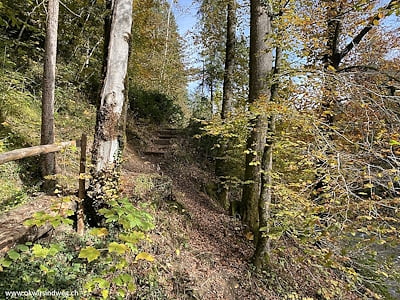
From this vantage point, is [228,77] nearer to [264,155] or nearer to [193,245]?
[264,155]

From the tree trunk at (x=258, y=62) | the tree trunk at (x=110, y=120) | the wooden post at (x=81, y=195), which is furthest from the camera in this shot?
the tree trunk at (x=258, y=62)

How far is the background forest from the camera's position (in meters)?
2.68

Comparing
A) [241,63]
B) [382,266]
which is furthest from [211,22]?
[382,266]

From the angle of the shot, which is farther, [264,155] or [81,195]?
[264,155]

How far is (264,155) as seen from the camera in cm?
415

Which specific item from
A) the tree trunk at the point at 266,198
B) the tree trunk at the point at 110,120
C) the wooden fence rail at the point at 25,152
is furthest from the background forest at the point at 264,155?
the wooden fence rail at the point at 25,152

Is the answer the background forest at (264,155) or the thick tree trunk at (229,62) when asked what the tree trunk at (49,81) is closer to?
the background forest at (264,155)

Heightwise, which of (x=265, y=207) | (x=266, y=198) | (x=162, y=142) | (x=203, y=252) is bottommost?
(x=203, y=252)

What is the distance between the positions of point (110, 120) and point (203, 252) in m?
2.60

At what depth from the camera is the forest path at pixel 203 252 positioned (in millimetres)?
3414

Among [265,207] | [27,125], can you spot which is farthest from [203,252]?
[27,125]

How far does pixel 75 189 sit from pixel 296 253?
412 centimetres

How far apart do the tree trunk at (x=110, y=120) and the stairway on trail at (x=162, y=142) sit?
5179 mm

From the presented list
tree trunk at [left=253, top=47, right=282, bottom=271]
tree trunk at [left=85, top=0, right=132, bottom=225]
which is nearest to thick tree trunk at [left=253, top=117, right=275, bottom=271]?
tree trunk at [left=253, top=47, right=282, bottom=271]
